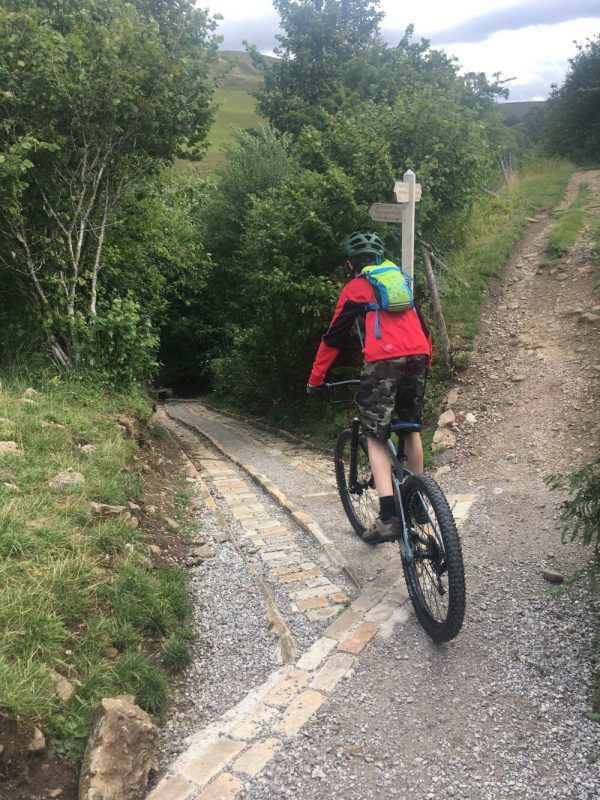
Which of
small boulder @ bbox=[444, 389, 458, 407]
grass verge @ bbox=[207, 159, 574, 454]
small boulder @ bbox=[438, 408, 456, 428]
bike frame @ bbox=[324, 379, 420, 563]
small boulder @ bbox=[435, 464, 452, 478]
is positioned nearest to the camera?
bike frame @ bbox=[324, 379, 420, 563]

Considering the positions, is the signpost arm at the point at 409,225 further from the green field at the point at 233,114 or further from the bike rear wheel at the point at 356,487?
the green field at the point at 233,114

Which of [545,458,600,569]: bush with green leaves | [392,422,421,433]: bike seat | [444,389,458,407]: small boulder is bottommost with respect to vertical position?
[444,389,458,407]: small boulder

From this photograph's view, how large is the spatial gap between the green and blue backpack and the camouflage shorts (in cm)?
23

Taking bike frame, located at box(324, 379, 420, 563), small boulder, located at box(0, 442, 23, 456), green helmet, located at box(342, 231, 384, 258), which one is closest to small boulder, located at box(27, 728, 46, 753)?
bike frame, located at box(324, 379, 420, 563)

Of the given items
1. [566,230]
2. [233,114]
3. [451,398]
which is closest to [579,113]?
[566,230]

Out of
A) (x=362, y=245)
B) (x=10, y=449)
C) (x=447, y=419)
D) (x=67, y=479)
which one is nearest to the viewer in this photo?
(x=362, y=245)

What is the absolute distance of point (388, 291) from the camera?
3.53 meters

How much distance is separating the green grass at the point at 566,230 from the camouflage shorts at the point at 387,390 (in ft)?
32.1

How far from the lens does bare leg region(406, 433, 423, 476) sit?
154 inches

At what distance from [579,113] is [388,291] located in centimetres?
2889

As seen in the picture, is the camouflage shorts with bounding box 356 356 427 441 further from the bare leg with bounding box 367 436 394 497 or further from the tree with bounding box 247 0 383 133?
the tree with bounding box 247 0 383 133

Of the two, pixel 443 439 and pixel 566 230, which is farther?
pixel 566 230

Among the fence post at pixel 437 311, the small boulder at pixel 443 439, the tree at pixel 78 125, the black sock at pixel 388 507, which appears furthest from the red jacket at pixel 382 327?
the fence post at pixel 437 311

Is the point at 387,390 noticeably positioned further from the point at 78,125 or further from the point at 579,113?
the point at 579,113
